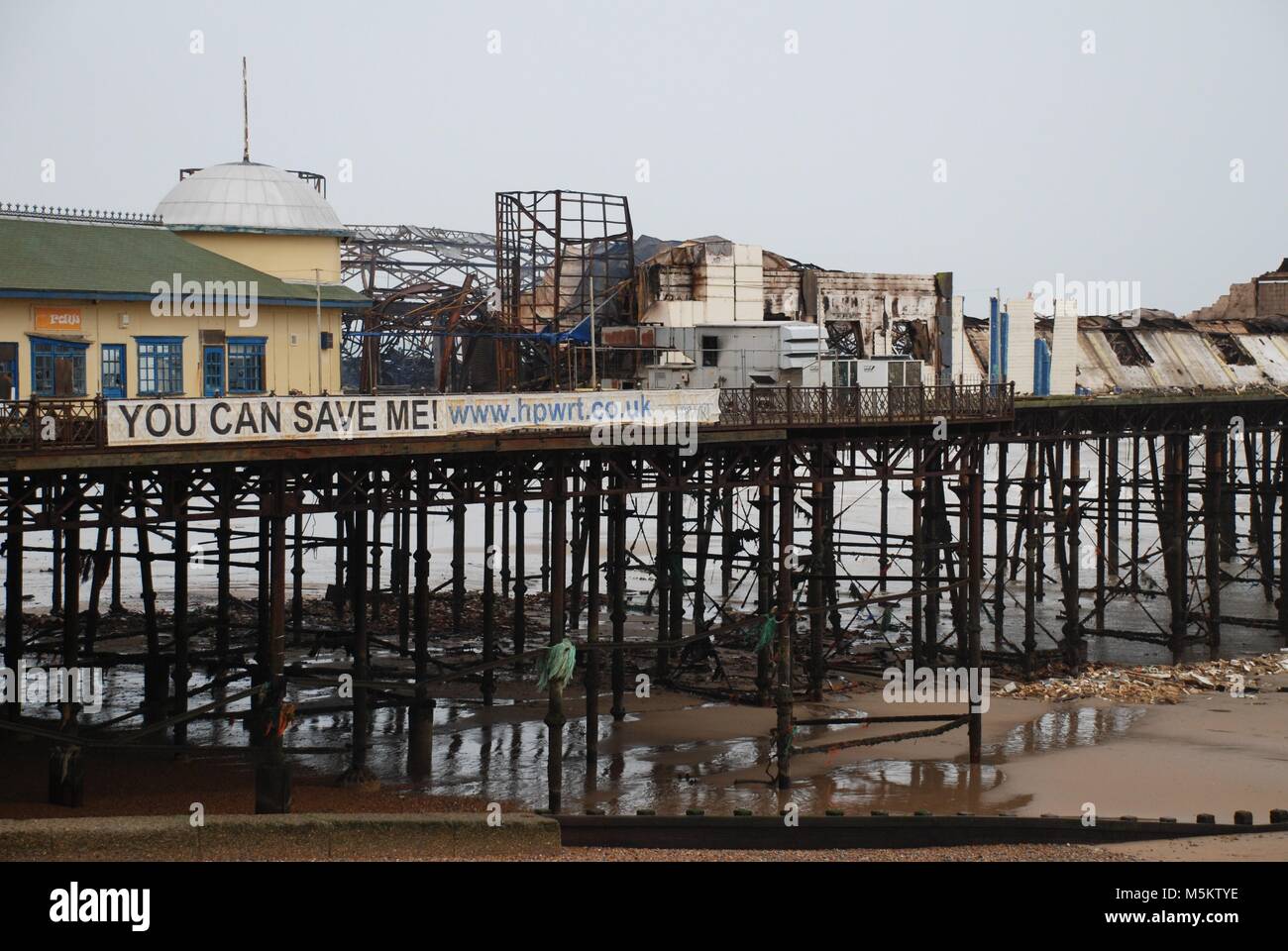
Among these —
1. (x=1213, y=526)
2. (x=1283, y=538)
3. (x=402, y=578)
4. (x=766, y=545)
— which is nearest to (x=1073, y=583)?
(x=1213, y=526)

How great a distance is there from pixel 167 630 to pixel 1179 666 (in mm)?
24097

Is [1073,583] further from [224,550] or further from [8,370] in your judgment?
[8,370]

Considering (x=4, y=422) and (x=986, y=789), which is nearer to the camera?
Answer: (x=4, y=422)

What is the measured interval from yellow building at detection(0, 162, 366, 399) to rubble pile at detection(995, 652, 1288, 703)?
1699 cm

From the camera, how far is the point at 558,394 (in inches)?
955

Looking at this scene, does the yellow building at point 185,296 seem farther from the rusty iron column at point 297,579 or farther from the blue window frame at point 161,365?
the rusty iron column at point 297,579

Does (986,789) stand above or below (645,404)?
below

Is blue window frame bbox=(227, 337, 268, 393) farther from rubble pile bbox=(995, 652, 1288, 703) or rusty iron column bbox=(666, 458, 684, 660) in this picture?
rubble pile bbox=(995, 652, 1288, 703)

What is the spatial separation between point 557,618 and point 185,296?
7.34 metres

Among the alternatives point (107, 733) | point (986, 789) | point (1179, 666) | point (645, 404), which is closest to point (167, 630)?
point (107, 733)

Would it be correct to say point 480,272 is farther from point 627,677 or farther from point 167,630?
point 627,677

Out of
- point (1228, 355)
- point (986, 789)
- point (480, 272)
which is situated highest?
point (480, 272)
